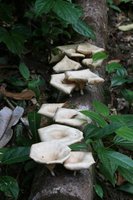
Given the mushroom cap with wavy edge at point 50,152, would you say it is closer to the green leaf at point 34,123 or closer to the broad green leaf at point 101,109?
the green leaf at point 34,123

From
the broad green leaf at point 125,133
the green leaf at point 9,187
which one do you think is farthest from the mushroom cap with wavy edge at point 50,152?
the broad green leaf at point 125,133

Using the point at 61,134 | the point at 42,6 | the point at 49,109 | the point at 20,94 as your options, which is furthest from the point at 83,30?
the point at 61,134

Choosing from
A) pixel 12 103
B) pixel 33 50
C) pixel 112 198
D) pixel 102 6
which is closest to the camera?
pixel 112 198

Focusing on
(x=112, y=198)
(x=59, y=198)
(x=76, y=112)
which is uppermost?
(x=76, y=112)

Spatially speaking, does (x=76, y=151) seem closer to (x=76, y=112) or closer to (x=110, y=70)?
(x=76, y=112)

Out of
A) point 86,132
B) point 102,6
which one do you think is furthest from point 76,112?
point 102,6

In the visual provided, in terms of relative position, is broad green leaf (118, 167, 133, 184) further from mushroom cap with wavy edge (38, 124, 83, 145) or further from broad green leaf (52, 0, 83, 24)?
broad green leaf (52, 0, 83, 24)

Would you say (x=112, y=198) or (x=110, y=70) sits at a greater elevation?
(x=110, y=70)
